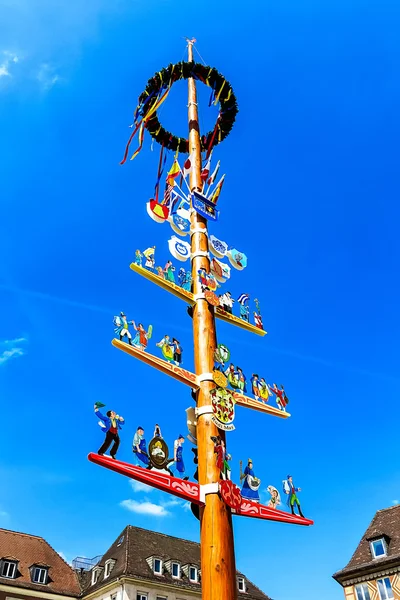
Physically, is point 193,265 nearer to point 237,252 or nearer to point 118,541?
point 237,252

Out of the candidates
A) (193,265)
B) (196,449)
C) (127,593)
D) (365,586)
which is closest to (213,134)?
(193,265)

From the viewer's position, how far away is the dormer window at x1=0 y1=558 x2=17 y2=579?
132 feet

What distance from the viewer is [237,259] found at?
1505 centimetres

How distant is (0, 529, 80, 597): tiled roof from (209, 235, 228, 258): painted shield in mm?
34745

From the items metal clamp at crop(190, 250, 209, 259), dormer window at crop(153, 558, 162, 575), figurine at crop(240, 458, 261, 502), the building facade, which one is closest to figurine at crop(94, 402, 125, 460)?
figurine at crop(240, 458, 261, 502)

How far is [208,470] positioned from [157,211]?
20.5 ft

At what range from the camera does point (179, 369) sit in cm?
1162

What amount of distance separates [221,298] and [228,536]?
215 inches

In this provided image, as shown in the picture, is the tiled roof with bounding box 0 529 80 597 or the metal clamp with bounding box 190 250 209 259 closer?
the metal clamp with bounding box 190 250 209 259

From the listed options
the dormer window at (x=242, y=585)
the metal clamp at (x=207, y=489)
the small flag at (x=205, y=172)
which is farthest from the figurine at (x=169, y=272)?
the dormer window at (x=242, y=585)

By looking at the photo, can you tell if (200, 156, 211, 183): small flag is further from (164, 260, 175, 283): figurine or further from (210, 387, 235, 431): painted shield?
(210, 387, 235, 431): painted shield

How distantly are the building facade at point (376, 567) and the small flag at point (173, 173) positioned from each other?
28185 millimetres

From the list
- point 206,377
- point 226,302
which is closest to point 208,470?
point 206,377

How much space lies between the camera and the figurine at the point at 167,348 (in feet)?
38.7
